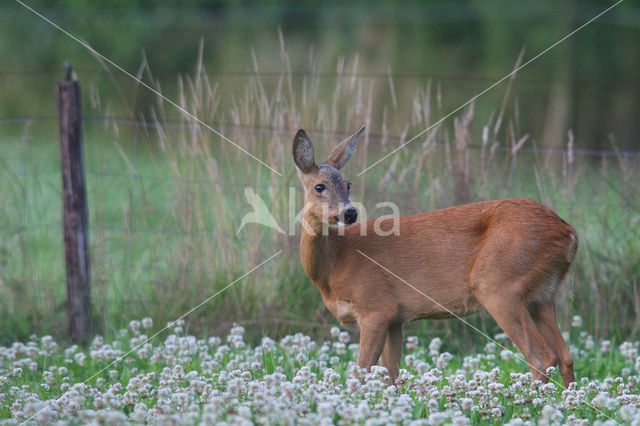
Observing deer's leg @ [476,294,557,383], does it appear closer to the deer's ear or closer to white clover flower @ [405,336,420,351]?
white clover flower @ [405,336,420,351]

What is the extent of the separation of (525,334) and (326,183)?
4.34ft

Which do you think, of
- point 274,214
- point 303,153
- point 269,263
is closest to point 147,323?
point 269,263

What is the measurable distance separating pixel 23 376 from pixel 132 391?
3.40ft

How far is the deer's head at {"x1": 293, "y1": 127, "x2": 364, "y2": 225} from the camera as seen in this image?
4824 millimetres

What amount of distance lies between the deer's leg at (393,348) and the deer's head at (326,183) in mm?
772

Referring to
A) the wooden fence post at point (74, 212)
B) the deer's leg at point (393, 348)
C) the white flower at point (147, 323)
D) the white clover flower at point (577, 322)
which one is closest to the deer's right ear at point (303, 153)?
the deer's leg at point (393, 348)

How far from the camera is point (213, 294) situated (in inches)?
246

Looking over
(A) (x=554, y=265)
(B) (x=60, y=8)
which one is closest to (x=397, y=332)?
(A) (x=554, y=265)

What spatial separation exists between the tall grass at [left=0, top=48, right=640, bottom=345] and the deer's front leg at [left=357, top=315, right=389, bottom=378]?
121 cm

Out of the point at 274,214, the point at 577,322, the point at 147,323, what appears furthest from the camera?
the point at 274,214

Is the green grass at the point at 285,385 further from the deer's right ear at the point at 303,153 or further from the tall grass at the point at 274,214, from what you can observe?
the deer's right ear at the point at 303,153

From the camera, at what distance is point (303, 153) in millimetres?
5059

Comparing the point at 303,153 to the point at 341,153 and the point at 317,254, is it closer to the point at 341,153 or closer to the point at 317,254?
the point at 341,153

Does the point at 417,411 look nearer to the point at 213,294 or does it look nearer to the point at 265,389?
the point at 265,389
